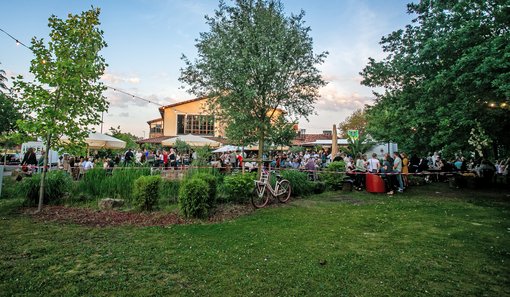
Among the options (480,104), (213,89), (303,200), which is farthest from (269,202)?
(480,104)

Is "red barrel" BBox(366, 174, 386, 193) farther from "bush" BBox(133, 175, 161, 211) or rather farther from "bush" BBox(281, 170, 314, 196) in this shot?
"bush" BBox(133, 175, 161, 211)

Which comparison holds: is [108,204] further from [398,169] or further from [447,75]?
[447,75]

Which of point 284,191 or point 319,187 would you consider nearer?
point 284,191

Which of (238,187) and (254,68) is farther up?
(254,68)

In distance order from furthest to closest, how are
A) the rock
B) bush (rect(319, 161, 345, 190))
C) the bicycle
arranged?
bush (rect(319, 161, 345, 190)) → the bicycle → the rock

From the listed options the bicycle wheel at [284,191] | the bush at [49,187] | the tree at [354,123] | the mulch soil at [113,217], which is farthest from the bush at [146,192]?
the tree at [354,123]

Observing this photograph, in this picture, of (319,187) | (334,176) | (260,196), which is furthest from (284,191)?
(334,176)

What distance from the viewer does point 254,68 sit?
8.05m

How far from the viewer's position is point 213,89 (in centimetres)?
882

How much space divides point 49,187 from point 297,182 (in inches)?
300

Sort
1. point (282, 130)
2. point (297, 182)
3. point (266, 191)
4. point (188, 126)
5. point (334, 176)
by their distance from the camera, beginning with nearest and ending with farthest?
point (266, 191), point (282, 130), point (297, 182), point (334, 176), point (188, 126)

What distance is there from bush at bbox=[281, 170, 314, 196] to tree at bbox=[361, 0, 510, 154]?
5084mm

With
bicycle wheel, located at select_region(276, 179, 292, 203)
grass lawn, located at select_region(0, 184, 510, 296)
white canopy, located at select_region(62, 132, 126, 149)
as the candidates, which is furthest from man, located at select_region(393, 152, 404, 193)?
white canopy, located at select_region(62, 132, 126, 149)

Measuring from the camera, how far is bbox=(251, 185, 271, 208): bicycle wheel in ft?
25.9
